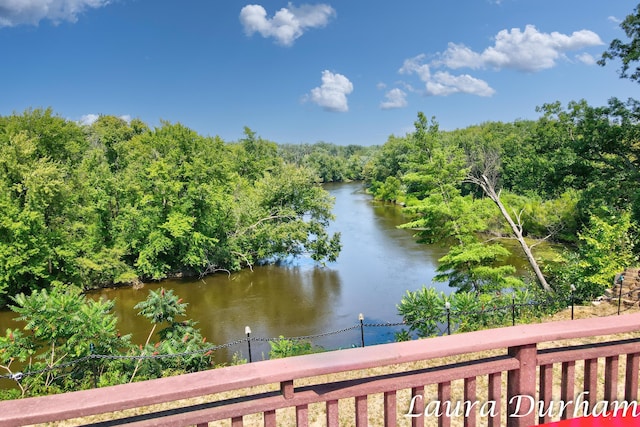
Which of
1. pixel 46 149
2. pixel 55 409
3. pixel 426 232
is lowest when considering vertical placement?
pixel 426 232

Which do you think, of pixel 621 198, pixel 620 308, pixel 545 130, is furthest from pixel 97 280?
pixel 545 130

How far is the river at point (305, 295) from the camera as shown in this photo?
12.6m

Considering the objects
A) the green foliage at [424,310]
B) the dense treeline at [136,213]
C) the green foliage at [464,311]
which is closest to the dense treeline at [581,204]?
the green foliage at [464,311]

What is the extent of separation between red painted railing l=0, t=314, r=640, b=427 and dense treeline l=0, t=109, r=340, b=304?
15.7 metres

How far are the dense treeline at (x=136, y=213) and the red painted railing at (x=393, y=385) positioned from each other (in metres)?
15.7

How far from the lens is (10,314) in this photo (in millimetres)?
14844

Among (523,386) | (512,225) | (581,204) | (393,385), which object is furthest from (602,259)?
(393,385)

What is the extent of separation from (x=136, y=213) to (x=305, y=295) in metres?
7.98

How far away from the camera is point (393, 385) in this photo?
1463mm

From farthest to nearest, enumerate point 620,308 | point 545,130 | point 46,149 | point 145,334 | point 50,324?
point 545,130
point 46,149
point 145,334
point 620,308
point 50,324

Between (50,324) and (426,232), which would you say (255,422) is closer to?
(50,324)

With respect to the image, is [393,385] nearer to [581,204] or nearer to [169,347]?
[169,347]

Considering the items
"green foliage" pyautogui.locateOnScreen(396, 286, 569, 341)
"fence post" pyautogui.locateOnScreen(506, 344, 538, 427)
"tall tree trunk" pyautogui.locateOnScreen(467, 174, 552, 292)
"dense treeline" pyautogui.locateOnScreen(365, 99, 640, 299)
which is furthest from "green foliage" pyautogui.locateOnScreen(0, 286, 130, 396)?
"tall tree trunk" pyautogui.locateOnScreen(467, 174, 552, 292)

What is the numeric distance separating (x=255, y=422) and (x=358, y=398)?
331 centimetres
